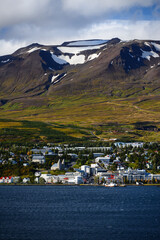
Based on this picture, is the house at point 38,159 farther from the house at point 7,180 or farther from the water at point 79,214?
the water at point 79,214

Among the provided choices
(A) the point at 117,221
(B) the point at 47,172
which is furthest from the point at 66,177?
(A) the point at 117,221

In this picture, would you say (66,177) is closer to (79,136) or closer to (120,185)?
(120,185)

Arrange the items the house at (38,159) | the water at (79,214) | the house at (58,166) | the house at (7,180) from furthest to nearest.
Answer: the house at (38,159) → the house at (58,166) → the house at (7,180) → the water at (79,214)

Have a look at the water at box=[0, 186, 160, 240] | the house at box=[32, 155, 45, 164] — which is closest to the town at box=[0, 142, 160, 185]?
the house at box=[32, 155, 45, 164]

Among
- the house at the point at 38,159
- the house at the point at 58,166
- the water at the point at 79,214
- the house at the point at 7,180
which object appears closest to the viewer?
the water at the point at 79,214

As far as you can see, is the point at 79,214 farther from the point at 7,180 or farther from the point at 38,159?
the point at 38,159

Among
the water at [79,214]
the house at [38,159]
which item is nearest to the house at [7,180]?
the water at [79,214]

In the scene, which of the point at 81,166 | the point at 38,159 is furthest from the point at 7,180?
the point at 81,166

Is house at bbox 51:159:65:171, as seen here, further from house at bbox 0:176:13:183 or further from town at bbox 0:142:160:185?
house at bbox 0:176:13:183
